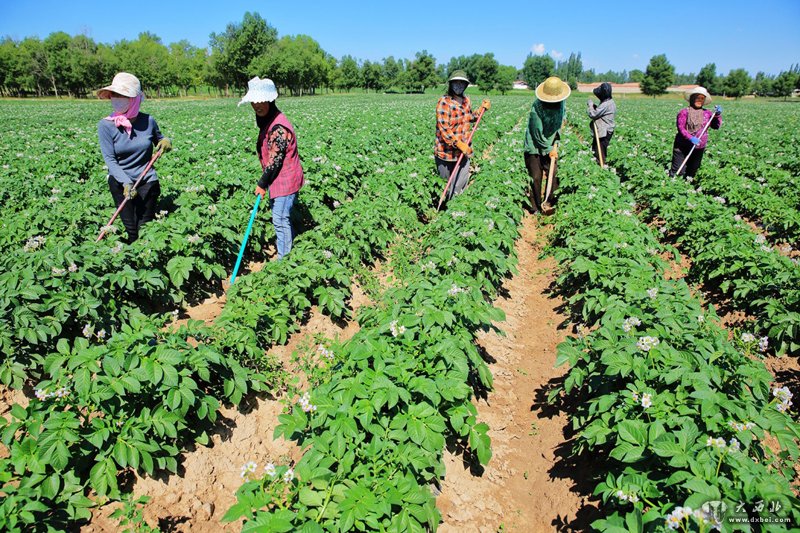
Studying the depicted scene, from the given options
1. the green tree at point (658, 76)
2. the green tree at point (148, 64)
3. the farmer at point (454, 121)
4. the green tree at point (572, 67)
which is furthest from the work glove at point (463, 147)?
the green tree at point (572, 67)

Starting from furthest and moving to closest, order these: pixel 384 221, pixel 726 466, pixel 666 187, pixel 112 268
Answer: pixel 666 187 < pixel 384 221 < pixel 112 268 < pixel 726 466

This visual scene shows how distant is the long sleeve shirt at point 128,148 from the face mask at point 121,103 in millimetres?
190

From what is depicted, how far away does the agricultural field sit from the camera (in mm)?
2148

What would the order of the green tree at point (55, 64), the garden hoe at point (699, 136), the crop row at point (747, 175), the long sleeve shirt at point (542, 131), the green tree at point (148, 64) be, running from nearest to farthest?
the crop row at point (747, 175), the long sleeve shirt at point (542, 131), the garden hoe at point (699, 136), the green tree at point (55, 64), the green tree at point (148, 64)

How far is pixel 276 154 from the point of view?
4.88m

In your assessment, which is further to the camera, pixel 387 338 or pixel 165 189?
pixel 165 189

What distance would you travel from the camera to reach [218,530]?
2.61 meters

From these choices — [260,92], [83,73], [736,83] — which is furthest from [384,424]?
[736,83]

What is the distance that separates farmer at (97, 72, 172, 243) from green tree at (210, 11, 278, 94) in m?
77.0

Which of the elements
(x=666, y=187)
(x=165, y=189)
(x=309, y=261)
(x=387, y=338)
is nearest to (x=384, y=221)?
(x=309, y=261)

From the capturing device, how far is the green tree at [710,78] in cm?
9544

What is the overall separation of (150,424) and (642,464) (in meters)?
2.92

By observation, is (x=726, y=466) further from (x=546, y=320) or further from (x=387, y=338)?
(x=546, y=320)

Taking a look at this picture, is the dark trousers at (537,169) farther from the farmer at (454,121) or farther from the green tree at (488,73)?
the green tree at (488,73)
